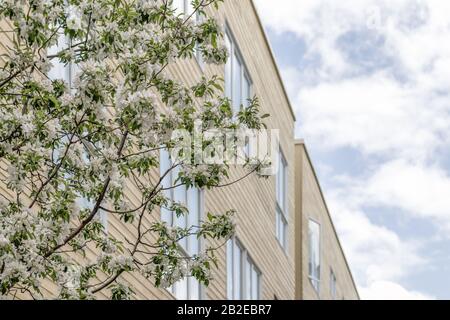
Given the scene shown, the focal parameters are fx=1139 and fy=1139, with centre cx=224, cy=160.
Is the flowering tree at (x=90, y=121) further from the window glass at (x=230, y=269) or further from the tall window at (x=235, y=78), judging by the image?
the tall window at (x=235, y=78)

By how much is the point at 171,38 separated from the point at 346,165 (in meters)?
49.8

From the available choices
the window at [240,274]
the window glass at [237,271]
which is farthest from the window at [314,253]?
the window glass at [237,271]

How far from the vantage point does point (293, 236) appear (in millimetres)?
29797

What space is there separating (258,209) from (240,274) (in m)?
2.17

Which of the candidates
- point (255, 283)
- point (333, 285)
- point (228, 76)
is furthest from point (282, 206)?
point (333, 285)

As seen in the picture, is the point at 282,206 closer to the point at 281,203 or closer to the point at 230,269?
the point at 281,203

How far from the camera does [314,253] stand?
114 ft

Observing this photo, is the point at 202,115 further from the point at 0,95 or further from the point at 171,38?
the point at 0,95

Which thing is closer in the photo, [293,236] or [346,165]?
[293,236]

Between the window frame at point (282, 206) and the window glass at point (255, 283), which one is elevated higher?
the window frame at point (282, 206)

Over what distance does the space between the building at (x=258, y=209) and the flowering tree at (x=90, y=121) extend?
2.21 meters

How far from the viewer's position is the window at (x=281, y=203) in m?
27.4

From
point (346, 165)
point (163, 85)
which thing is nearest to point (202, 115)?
point (163, 85)

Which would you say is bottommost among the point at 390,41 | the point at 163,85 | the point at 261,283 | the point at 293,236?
the point at 163,85
